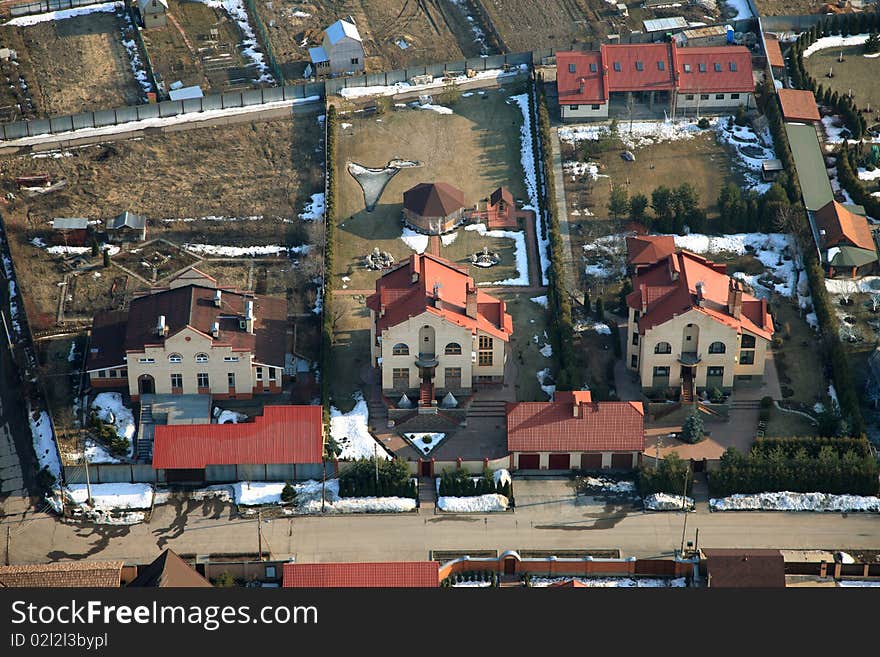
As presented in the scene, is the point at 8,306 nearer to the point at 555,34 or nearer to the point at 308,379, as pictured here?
the point at 308,379

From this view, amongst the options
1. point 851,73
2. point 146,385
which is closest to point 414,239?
point 146,385

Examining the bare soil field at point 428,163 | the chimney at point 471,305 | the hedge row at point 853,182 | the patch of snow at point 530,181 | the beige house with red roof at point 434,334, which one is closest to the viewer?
the beige house with red roof at point 434,334

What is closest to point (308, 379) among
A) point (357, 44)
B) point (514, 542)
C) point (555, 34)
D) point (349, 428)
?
point (349, 428)

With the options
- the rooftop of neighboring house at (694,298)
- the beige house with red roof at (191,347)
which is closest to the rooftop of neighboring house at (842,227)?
the rooftop of neighboring house at (694,298)

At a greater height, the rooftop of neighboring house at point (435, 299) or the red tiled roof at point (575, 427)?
the rooftop of neighboring house at point (435, 299)

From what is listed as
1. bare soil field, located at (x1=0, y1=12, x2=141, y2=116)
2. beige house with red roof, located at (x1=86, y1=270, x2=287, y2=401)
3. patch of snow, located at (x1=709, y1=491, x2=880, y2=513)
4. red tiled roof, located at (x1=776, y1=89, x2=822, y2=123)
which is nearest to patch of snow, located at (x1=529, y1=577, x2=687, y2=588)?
patch of snow, located at (x1=709, y1=491, x2=880, y2=513)

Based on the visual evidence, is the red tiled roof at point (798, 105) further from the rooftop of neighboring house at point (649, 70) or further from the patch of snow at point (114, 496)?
the patch of snow at point (114, 496)
